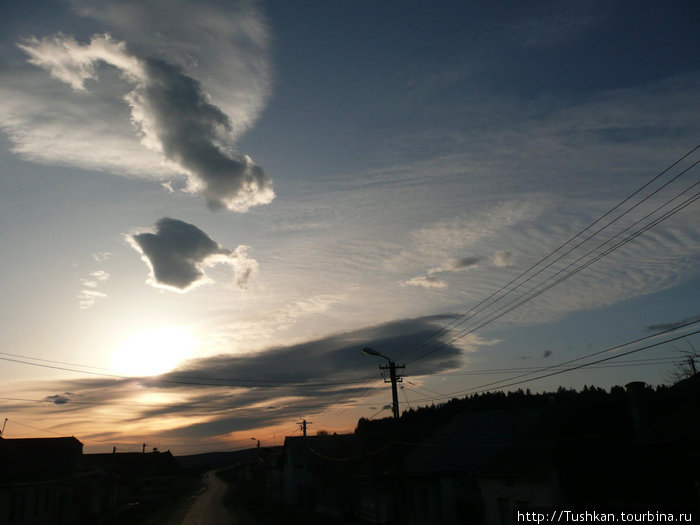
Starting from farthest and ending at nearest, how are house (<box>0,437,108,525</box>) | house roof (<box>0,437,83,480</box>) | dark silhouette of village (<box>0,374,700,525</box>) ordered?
house roof (<box>0,437,83,480</box>) < house (<box>0,437,108,525</box>) < dark silhouette of village (<box>0,374,700,525</box>)

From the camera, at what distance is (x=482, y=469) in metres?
28.0

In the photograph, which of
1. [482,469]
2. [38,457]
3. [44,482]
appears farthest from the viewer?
[38,457]

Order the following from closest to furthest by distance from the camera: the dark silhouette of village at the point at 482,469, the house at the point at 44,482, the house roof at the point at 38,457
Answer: the dark silhouette of village at the point at 482,469 < the house at the point at 44,482 < the house roof at the point at 38,457

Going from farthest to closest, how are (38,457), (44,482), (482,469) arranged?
(38,457), (44,482), (482,469)

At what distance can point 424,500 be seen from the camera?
1266 inches

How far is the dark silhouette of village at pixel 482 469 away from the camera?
20016 mm

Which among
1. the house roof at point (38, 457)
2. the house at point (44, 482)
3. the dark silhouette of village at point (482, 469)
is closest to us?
the dark silhouette of village at point (482, 469)

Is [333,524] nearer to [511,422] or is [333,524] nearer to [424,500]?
[424,500]

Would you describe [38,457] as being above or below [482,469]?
above

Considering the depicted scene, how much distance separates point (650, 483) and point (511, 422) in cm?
1523

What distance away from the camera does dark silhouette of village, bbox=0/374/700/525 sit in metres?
20.0

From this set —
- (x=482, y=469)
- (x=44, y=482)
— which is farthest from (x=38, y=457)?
(x=482, y=469)

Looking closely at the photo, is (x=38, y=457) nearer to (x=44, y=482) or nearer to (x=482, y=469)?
(x=44, y=482)

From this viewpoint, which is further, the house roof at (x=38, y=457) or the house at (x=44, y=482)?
the house roof at (x=38, y=457)
